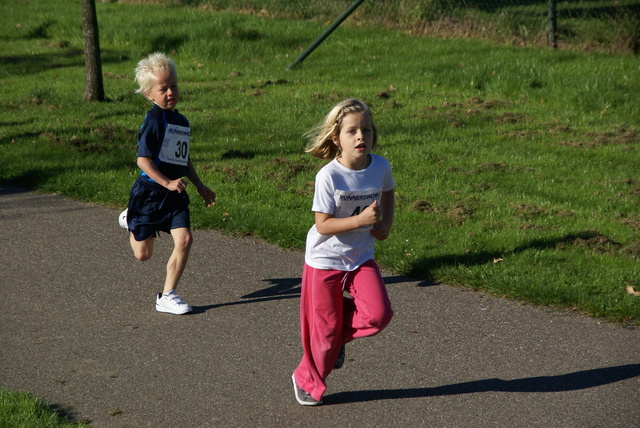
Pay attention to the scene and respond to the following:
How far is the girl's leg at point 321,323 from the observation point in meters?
4.05

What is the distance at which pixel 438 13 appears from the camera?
14922mm

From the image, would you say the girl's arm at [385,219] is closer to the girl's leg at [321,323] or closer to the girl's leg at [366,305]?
the girl's leg at [366,305]

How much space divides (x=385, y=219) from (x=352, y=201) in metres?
0.22

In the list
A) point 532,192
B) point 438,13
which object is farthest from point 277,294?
point 438,13

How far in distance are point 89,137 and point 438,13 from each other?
752cm

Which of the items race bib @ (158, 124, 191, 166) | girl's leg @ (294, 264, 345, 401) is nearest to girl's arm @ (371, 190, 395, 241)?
girl's leg @ (294, 264, 345, 401)

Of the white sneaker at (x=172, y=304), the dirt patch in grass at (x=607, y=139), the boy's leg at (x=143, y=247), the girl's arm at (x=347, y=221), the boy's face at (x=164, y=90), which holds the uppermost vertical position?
the boy's face at (x=164, y=90)

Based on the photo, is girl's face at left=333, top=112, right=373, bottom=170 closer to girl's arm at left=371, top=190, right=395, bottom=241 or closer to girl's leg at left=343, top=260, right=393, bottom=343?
girl's arm at left=371, top=190, right=395, bottom=241

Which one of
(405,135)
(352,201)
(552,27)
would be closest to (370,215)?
(352,201)

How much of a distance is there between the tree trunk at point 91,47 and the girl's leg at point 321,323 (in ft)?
27.3

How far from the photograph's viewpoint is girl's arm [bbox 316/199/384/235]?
3789 millimetres

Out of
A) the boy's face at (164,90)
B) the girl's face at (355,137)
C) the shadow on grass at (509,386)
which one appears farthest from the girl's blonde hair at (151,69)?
the shadow on grass at (509,386)

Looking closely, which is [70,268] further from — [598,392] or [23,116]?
[23,116]

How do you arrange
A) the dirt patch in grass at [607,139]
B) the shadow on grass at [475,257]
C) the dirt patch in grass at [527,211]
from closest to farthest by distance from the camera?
the shadow on grass at [475,257] < the dirt patch in grass at [527,211] < the dirt patch in grass at [607,139]
